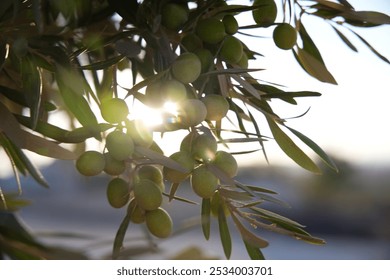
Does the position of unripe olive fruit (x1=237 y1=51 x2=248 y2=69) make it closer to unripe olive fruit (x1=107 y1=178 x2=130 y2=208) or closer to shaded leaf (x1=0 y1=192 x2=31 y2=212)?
unripe olive fruit (x1=107 y1=178 x2=130 y2=208)

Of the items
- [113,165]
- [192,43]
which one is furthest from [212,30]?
[113,165]

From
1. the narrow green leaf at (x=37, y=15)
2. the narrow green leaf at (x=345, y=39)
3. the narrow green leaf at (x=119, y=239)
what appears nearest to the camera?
the narrow green leaf at (x=37, y=15)

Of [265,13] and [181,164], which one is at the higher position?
[265,13]

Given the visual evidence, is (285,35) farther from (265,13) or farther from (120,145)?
(120,145)

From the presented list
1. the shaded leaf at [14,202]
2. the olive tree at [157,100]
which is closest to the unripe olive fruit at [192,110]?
the olive tree at [157,100]

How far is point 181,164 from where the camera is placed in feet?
1.46

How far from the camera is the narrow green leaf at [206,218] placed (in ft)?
1.81

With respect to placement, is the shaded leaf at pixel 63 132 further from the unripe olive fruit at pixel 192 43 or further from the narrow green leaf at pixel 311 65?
the narrow green leaf at pixel 311 65

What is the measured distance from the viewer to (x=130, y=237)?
23.3 inches

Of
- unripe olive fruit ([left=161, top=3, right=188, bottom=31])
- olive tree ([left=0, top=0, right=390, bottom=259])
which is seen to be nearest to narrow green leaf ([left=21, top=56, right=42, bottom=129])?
olive tree ([left=0, top=0, right=390, bottom=259])

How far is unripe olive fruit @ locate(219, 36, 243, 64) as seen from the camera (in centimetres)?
48

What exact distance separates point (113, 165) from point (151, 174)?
0.11 feet
